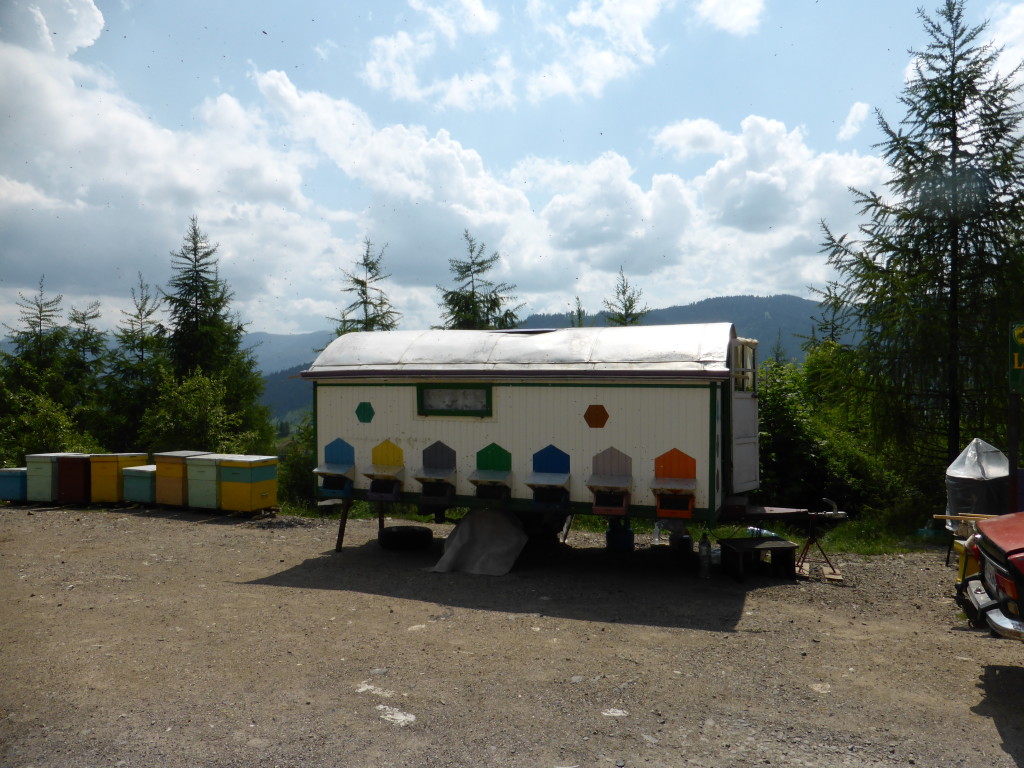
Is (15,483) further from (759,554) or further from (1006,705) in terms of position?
(1006,705)

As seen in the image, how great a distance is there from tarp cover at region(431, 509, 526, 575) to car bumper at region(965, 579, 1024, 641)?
6.09 meters

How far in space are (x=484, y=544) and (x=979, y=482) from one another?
6.80 metres

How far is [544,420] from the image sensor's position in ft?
34.6

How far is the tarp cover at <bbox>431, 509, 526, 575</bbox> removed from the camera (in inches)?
421

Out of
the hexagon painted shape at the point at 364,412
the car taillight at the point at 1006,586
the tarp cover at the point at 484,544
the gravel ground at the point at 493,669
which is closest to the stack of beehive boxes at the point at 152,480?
the gravel ground at the point at 493,669

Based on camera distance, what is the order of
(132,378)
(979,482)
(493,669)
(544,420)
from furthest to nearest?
1. (132,378)
2. (544,420)
3. (979,482)
4. (493,669)

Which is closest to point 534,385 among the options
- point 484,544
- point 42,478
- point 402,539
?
point 484,544

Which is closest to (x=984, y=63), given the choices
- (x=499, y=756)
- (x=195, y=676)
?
(x=499, y=756)

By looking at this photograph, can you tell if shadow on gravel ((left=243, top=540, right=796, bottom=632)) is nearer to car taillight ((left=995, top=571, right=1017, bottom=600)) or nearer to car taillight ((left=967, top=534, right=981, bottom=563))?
car taillight ((left=967, top=534, right=981, bottom=563))

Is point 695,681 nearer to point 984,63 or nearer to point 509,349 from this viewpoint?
point 509,349

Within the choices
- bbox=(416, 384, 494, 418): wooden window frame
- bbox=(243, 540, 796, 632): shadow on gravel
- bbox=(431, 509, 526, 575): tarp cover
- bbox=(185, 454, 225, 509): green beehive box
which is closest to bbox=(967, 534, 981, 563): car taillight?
bbox=(243, 540, 796, 632): shadow on gravel

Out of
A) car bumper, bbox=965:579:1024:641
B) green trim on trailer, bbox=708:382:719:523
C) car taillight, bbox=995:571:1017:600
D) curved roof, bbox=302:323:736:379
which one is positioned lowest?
car bumper, bbox=965:579:1024:641

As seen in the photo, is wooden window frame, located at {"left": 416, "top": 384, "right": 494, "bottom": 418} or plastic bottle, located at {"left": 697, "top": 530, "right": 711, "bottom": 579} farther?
wooden window frame, located at {"left": 416, "top": 384, "right": 494, "bottom": 418}

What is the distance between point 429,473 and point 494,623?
3.45 meters
